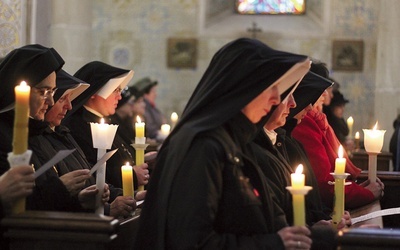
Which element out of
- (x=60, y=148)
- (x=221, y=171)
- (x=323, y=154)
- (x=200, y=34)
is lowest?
(x=323, y=154)

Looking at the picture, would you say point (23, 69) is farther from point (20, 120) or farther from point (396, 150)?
point (396, 150)

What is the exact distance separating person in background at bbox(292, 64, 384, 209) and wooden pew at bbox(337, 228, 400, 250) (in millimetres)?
2474

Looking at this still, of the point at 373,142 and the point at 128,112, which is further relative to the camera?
the point at 128,112

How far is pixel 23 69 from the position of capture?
4832 mm

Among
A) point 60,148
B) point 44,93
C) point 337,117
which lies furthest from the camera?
point 337,117

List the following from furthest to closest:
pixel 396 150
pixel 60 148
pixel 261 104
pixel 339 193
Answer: pixel 396 150 < pixel 60 148 < pixel 339 193 < pixel 261 104

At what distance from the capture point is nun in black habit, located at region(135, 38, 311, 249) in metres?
3.58

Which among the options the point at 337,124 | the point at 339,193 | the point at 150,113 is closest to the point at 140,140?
the point at 339,193

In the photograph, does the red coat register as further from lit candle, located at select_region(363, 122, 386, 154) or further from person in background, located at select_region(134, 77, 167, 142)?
person in background, located at select_region(134, 77, 167, 142)

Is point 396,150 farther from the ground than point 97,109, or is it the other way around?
point 97,109

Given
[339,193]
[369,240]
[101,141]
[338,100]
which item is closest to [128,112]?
[338,100]

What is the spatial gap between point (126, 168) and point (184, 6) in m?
13.6

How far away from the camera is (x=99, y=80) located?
6652mm

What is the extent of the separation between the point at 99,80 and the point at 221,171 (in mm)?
3103
